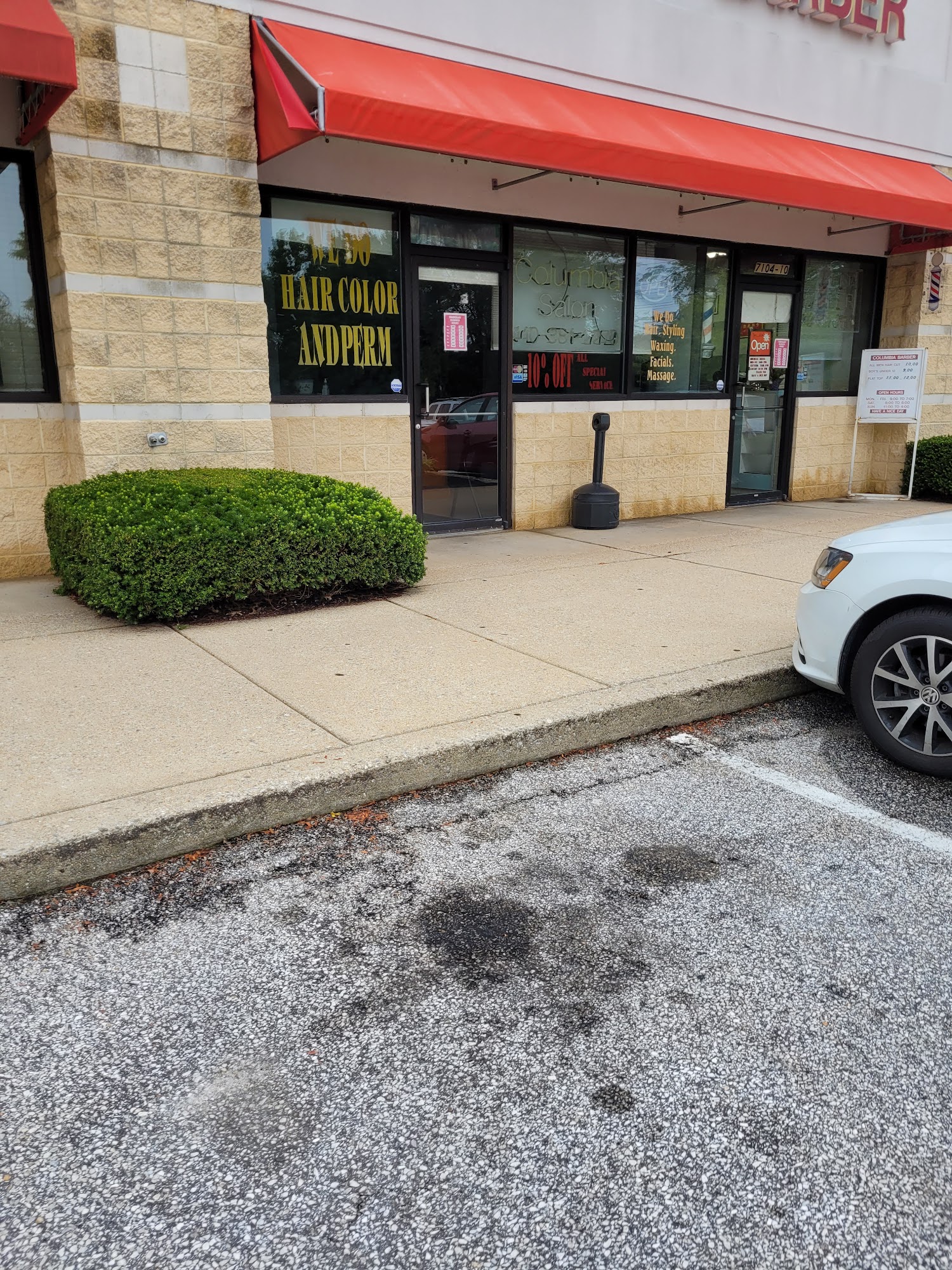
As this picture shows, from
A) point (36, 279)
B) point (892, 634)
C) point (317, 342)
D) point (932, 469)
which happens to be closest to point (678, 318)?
point (932, 469)

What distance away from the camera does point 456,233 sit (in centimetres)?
927

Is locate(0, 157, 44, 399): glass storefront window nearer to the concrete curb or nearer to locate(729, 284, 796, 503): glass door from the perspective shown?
the concrete curb

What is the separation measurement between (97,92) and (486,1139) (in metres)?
7.33

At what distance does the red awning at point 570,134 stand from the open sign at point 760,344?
202 cm

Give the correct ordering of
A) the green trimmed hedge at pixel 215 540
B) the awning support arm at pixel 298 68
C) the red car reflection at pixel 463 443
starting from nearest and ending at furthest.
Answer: the green trimmed hedge at pixel 215 540 → the awning support arm at pixel 298 68 → the red car reflection at pixel 463 443

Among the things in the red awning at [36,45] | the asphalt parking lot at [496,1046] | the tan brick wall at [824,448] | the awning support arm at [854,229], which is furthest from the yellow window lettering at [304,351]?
the awning support arm at [854,229]

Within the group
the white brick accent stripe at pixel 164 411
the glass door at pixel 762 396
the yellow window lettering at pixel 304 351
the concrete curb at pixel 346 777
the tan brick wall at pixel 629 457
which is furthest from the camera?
the glass door at pixel 762 396

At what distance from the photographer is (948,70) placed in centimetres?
1208

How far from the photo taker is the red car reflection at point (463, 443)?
31.0ft

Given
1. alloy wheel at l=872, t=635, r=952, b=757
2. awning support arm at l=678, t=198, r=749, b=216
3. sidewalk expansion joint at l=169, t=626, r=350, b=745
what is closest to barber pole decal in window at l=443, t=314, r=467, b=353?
awning support arm at l=678, t=198, r=749, b=216

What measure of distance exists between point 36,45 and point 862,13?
930 centimetres

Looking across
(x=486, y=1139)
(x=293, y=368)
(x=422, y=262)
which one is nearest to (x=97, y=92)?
(x=293, y=368)

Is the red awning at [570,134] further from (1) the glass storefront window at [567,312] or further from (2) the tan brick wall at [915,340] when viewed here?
(2) the tan brick wall at [915,340]

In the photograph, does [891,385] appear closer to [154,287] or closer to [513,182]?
[513,182]
